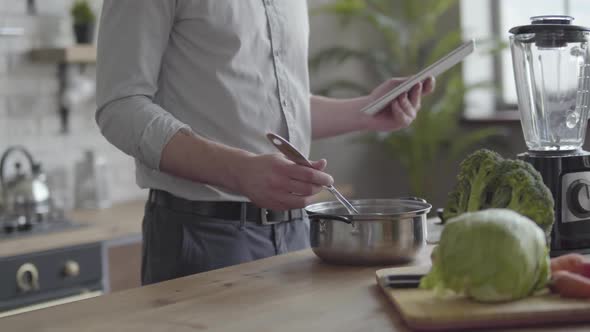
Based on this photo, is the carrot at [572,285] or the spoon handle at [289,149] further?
the spoon handle at [289,149]

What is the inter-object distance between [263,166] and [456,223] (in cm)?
39

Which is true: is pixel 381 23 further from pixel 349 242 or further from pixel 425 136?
pixel 349 242

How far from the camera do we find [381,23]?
406 cm

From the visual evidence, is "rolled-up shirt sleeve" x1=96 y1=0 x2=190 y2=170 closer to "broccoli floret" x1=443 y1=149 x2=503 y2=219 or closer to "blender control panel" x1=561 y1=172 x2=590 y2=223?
"broccoli floret" x1=443 y1=149 x2=503 y2=219

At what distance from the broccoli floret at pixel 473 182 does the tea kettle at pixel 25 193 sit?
1.85 m

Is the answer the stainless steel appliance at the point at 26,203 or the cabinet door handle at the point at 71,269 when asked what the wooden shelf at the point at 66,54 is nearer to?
the stainless steel appliance at the point at 26,203

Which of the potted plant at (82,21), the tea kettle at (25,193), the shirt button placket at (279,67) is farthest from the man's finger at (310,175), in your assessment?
the potted plant at (82,21)

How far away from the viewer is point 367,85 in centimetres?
453

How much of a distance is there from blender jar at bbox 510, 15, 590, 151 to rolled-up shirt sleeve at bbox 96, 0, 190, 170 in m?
0.69

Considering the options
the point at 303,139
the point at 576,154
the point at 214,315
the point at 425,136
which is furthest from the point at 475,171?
the point at 425,136

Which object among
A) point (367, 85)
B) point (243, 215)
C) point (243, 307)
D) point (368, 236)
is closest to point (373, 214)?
point (368, 236)

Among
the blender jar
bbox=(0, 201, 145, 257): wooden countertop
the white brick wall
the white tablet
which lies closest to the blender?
the blender jar

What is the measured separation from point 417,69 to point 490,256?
11.2 feet

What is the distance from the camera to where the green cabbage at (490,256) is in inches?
40.0
